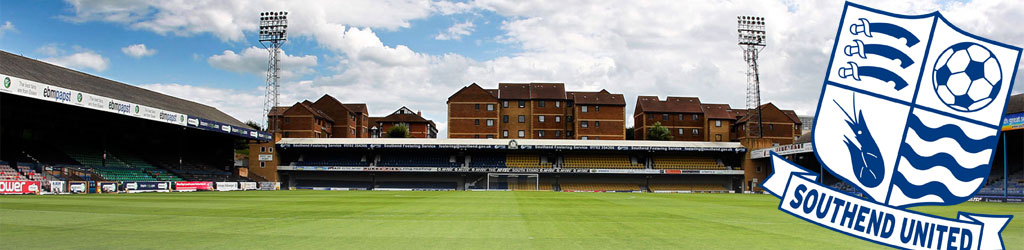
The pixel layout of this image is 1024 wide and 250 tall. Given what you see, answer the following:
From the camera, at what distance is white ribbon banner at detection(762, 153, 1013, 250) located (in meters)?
7.79

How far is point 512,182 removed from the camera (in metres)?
63.5

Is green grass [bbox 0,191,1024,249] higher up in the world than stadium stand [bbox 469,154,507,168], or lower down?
lower down

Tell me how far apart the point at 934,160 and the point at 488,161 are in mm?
58034

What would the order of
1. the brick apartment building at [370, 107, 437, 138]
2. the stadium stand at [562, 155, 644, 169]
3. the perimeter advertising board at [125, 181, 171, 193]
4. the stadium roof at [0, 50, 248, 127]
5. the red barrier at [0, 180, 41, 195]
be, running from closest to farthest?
the red barrier at [0, 180, 41, 195], the stadium roof at [0, 50, 248, 127], the perimeter advertising board at [125, 181, 171, 193], the stadium stand at [562, 155, 644, 169], the brick apartment building at [370, 107, 437, 138]

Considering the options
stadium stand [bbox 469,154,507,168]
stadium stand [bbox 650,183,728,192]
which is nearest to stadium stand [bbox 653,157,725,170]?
stadium stand [bbox 650,183,728,192]

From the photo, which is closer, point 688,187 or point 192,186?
point 192,186

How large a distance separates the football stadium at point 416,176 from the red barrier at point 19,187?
8 centimetres

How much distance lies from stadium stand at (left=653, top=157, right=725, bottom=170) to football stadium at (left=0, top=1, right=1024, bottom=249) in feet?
0.70

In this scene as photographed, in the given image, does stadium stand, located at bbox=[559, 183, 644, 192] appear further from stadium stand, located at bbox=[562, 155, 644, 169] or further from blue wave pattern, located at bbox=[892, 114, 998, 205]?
blue wave pattern, located at bbox=[892, 114, 998, 205]

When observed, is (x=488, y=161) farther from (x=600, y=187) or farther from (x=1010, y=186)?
(x=1010, y=186)

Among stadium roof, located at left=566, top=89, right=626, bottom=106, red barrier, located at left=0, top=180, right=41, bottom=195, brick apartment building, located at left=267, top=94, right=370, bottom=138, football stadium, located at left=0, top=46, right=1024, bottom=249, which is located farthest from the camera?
stadium roof, located at left=566, top=89, right=626, bottom=106

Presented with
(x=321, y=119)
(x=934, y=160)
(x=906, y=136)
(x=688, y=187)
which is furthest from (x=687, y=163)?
(x=906, y=136)

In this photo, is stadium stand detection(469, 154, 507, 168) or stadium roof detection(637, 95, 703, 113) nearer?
stadium stand detection(469, 154, 507, 168)

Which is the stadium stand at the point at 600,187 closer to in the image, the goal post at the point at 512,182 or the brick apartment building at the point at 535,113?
the goal post at the point at 512,182
